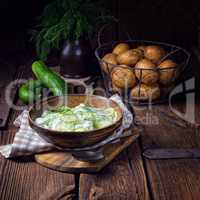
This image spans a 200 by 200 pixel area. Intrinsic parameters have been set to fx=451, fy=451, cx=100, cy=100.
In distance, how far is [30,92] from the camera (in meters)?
1.47

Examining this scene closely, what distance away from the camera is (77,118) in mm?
1116

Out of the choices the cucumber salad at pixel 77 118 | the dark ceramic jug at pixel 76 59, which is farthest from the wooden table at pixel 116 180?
the dark ceramic jug at pixel 76 59

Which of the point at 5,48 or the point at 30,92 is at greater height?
the point at 5,48

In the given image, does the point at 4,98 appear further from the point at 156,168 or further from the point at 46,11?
the point at 156,168

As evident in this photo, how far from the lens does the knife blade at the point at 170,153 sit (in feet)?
3.78

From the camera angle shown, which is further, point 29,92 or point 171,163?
point 29,92

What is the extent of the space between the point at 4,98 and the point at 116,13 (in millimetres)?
653

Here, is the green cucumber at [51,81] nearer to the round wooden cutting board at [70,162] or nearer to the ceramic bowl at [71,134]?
the ceramic bowl at [71,134]

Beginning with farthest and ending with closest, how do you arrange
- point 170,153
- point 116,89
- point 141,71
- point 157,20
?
point 157,20 < point 116,89 < point 141,71 < point 170,153

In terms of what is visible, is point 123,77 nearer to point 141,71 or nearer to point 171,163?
point 141,71

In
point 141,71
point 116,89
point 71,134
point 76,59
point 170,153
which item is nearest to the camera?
point 71,134

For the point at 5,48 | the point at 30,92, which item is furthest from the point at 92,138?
the point at 5,48

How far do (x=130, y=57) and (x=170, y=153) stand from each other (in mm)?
418

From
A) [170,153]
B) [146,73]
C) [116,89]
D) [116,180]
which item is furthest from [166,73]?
[116,180]
